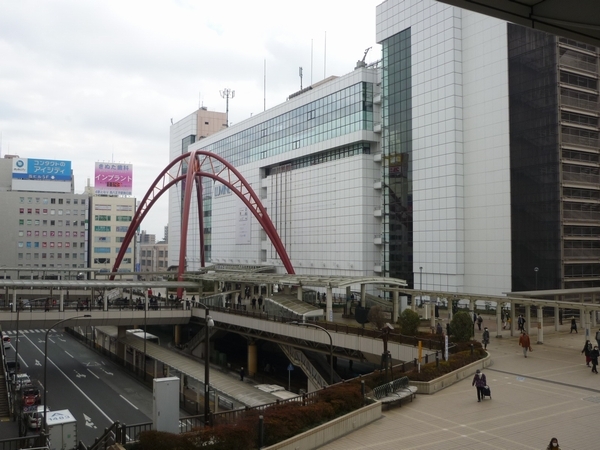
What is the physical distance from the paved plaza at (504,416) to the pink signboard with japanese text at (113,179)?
386 ft

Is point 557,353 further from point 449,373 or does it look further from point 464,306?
point 464,306

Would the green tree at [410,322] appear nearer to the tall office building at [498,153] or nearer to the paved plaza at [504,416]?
the paved plaza at [504,416]

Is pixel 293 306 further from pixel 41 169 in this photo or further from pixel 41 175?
pixel 41 169

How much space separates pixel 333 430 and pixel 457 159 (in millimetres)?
46861

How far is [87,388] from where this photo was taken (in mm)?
45562

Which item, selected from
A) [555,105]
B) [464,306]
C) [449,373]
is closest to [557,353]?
[449,373]

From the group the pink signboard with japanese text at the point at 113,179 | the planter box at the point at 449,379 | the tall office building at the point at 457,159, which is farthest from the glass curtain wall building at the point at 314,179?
the planter box at the point at 449,379

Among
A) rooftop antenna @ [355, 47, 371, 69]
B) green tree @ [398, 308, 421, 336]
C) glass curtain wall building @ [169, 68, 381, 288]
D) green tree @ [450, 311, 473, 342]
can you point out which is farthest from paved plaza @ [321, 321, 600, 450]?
rooftop antenna @ [355, 47, 371, 69]

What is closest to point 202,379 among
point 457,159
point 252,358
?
point 252,358

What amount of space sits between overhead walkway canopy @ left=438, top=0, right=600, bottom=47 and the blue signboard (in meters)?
127

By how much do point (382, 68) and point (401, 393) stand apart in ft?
183

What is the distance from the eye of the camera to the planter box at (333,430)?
60.1 feet

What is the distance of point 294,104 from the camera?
285 feet

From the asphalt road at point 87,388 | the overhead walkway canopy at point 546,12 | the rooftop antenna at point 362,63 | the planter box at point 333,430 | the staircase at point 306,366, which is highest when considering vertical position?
the rooftop antenna at point 362,63
